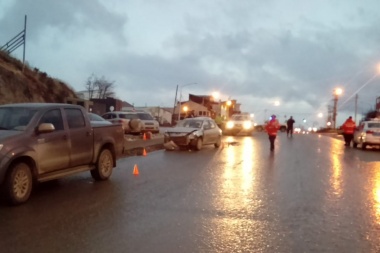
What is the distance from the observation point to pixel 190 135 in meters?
22.4

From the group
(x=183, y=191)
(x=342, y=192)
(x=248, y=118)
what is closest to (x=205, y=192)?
(x=183, y=191)

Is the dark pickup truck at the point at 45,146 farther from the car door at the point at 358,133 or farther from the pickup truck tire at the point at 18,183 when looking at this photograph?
the car door at the point at 358,133

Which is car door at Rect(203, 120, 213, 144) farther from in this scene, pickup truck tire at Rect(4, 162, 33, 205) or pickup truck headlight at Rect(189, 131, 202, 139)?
pickup truck tire at Rect(4, 162, 33, 205)

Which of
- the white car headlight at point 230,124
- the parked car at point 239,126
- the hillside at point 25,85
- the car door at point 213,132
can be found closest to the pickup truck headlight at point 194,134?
the car door at point 213,132

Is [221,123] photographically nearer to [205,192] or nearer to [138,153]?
[138,153]

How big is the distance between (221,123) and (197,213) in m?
37.9

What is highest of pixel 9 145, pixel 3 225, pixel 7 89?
pixel 7 89

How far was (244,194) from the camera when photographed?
9953mm

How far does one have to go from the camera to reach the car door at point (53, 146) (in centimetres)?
885

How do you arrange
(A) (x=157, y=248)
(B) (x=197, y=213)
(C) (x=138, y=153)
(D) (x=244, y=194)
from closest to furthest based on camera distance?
1. (A) (x=157, y=248)
2. (B) (x=197, y=213)
3. (D) (x=244, y=194)
4. (C) (x=138, y=153)

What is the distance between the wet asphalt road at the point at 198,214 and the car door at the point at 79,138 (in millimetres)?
691

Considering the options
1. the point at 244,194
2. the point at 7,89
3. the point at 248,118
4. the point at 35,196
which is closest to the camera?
the point at 35,196

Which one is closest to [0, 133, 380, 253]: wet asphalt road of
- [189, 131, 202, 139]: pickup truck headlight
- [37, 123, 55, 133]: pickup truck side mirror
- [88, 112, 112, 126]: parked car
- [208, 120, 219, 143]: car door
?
[37, 123, 55, 133]: pickup truck side mirror

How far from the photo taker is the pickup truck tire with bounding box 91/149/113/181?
11.2 metres
